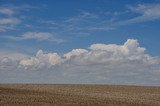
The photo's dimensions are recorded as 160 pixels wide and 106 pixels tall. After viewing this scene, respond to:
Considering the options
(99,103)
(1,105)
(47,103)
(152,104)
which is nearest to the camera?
(1,105)

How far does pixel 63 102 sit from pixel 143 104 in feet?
35.2

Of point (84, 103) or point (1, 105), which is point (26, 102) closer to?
point (1, 105)

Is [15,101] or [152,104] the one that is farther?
[152,104]

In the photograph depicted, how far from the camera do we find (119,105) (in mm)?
46844

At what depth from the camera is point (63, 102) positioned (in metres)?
46.2

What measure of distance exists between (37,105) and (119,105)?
10.2 m

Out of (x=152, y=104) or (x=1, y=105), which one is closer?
(x=1, y=105)

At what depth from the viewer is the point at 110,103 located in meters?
48.2

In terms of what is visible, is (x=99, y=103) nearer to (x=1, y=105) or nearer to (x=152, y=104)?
(x=152, y=104)

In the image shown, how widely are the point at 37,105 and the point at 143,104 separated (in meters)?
14.8

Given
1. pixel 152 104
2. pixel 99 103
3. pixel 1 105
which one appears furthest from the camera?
pixel 152 104

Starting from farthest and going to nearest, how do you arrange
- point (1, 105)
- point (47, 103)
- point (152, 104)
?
point (152, 104) < point (47, 103) < point (1, 105)

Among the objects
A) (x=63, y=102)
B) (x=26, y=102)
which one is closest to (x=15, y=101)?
(x=26, y=102)

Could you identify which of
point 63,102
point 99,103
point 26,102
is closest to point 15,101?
point 26,102
